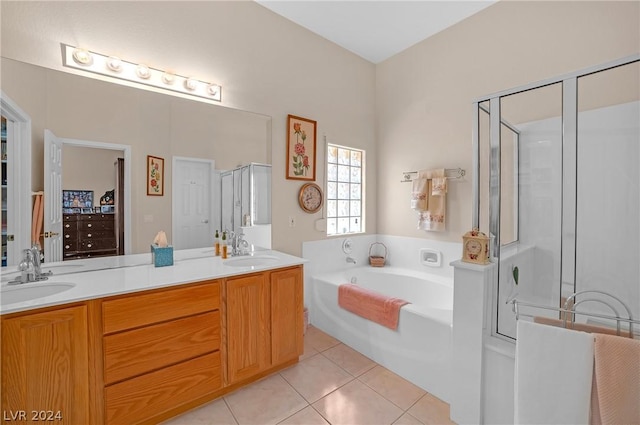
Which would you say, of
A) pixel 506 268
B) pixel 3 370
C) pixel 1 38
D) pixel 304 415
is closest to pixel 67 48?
pixel 1 38

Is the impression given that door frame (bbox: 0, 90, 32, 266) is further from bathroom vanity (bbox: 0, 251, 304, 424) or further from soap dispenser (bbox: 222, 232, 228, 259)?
soap dispenser (bbox: 222, 232, 228, 259)

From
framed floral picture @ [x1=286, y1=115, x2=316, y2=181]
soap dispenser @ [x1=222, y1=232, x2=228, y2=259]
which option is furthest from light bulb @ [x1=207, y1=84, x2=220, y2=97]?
soap dispenser @ [x1=222, y1=232, x2=228, y2=259]

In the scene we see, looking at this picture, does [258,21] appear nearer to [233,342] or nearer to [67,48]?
[67,48]

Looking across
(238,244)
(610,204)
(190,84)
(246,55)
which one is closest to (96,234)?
(238,244)

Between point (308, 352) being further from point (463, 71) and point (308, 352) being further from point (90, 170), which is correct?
point (463, 71)

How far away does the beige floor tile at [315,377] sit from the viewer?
188 centimetres

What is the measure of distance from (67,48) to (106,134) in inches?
22.5

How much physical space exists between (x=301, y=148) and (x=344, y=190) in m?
0.87

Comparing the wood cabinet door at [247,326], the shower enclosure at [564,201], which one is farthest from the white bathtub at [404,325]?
the wood cabinet door at [247,326]

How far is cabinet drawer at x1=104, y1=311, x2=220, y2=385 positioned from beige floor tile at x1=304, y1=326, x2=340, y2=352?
1.04 meters

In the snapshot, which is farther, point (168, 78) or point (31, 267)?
point (168, 78)

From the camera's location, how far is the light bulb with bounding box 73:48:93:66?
5.71 feet

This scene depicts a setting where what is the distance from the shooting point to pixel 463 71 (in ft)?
8.91

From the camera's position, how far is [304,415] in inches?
65.3
